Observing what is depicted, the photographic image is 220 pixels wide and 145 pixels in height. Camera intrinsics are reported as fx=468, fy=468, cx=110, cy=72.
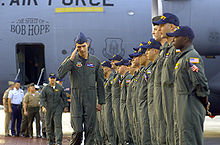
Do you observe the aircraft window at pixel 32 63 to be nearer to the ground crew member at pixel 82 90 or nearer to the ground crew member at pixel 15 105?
the ground crew member at pixel 15 105

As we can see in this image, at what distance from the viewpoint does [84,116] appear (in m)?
7.70

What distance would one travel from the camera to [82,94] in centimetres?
773

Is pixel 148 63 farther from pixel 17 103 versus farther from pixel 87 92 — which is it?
pixel 17 103

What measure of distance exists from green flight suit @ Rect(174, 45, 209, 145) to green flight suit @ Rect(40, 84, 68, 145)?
260 inches

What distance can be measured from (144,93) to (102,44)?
5982mm

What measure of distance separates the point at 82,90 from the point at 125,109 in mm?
2106

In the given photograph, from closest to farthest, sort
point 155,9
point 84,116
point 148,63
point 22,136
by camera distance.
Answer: point 84,116, point 148,63, point 155,9, point 22,136

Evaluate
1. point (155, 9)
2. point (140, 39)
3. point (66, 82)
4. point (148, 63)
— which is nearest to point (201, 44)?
point (155, 9)

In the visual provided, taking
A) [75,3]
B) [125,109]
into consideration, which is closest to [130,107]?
[125,109]

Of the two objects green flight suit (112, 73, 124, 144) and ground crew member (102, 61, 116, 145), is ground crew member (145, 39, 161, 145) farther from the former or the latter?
ground crew member (102, 61, 116, 145)

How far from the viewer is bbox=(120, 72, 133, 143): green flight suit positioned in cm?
948

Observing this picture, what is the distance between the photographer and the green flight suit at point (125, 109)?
31.1ft

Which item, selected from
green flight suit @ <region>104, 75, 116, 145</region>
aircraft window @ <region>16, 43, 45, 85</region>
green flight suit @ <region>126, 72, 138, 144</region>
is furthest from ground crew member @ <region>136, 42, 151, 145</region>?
aircraft window @ <region>16, 43, 45, 85</region>

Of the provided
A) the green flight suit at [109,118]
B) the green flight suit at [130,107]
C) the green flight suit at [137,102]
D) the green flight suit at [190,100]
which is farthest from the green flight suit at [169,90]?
the green flight suit at [109,118]
